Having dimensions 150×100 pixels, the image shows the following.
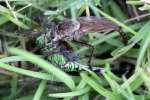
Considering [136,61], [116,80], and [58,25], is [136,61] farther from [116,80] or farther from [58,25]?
[58,25]

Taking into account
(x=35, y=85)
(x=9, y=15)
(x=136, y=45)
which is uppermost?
(x=9, y=15)

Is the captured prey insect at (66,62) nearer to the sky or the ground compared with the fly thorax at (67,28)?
nearer to the ground

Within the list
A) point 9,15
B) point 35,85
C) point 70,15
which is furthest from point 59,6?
point 35,85

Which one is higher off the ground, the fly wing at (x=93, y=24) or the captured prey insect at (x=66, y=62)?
the fly wing at (x=93, y=24)

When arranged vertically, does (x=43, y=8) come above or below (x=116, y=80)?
above
